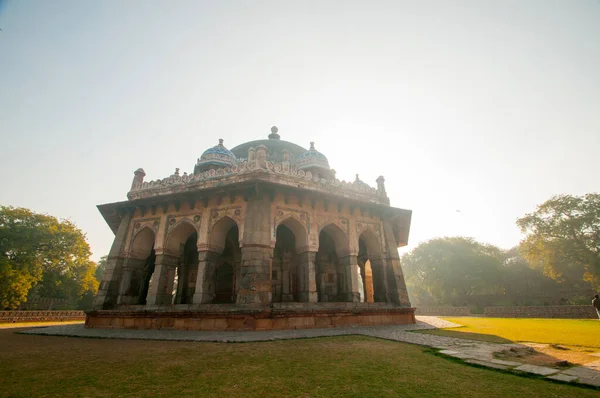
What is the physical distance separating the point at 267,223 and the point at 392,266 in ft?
20.9

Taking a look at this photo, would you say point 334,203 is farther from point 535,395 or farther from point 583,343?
point 535,395

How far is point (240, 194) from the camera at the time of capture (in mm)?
11883

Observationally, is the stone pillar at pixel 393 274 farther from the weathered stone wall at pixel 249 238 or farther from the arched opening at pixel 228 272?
→ the arched opening at pixel 228 272

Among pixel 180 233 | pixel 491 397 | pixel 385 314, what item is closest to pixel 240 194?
pixel 180 233

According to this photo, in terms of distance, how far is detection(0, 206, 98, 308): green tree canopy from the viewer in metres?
23.7

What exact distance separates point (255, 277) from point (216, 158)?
8092mm

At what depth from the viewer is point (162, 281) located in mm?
11922

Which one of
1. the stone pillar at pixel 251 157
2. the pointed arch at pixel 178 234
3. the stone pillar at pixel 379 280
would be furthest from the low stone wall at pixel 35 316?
the stone pillar at pixel 379 280

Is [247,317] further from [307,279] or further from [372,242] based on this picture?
[372,242]

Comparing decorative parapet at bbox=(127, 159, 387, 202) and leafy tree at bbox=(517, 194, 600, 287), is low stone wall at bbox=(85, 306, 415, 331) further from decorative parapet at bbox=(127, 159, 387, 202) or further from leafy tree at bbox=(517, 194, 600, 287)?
leafy tree at bbox=(517, 194, 600, 287)

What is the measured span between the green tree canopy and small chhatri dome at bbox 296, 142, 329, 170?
24.9m

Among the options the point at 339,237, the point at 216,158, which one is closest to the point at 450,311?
the point at 339,237

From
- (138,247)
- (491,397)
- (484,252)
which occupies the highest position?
(484,252)

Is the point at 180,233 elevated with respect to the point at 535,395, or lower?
elevated
